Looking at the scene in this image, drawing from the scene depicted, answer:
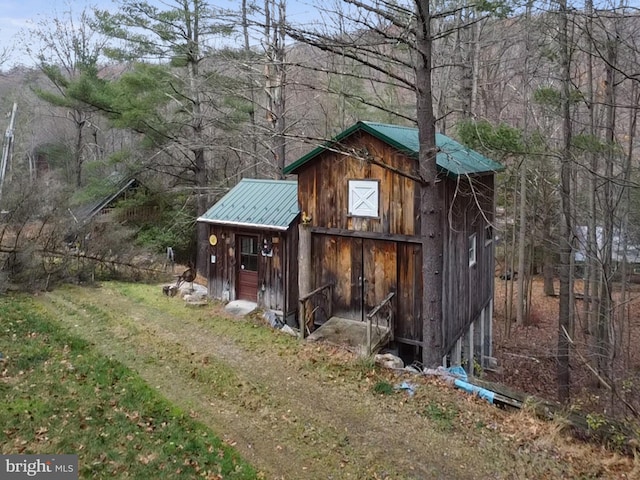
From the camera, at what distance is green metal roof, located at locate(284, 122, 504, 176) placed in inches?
334

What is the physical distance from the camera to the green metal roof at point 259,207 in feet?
35.7

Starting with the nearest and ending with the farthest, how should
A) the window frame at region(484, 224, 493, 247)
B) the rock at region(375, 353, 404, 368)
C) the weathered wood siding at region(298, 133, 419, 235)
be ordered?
the rock at region(375, 353, 404, 368)
the weathered wood siding at region(298, 133, 419, 235)
the window frame at region(484, 224, 493, 247)

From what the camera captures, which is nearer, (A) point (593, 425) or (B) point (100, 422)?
(B) point (100, 422)

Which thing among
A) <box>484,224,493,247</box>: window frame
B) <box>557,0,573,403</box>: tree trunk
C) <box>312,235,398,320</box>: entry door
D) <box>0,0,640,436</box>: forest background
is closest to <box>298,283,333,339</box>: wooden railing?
<box>312,235,398,320</box>: entry door

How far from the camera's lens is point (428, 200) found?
7688 millimetres

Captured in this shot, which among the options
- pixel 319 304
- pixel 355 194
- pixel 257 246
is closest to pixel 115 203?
pixel 257 246

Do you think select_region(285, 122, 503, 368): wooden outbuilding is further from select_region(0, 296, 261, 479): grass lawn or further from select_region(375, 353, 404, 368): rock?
select_region(0, 296, 261, 479): grass lawn

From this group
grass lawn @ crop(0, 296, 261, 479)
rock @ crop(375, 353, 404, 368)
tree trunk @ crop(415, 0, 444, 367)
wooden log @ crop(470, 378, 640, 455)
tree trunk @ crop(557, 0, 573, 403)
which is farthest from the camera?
tree trunk @ crop(557, 0, 573, 403)

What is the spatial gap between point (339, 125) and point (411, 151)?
11439mm

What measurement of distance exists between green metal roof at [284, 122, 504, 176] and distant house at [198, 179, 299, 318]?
1542mm

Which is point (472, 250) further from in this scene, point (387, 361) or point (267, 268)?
point (267, 268)

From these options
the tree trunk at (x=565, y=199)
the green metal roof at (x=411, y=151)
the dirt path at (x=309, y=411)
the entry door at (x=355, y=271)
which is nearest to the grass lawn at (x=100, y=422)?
the dirt path at (x=309, y=411)

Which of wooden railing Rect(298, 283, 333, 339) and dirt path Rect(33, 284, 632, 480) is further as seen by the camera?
wooden railing Rect(298, 283, 333, 339)

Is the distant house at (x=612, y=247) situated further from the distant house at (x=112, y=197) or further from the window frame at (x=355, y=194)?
the distant house at (x=112, y=197)
